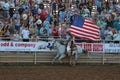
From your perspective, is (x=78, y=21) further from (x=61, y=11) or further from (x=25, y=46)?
(x=25, y=46)

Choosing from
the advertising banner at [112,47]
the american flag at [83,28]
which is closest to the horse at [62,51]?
the american flag at [83,28]

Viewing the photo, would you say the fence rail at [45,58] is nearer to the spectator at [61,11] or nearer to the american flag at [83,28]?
the american flag at [83,28]

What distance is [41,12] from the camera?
21.1m

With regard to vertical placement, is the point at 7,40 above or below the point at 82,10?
below

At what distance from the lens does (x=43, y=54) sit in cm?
1947

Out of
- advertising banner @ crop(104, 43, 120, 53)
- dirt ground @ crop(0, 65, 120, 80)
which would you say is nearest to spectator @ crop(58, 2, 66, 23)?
advertising banner @ crop(104, 43, 120, 53)

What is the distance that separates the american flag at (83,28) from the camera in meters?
18.7

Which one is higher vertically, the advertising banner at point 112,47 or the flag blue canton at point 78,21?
the flag blue canton at point 78,21

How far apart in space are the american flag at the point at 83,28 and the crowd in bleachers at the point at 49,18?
0.71 metres

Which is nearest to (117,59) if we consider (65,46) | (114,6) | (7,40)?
(65,46)

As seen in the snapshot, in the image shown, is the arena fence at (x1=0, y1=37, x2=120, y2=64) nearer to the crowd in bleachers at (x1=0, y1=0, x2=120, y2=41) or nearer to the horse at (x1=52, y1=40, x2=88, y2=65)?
the horse at (x1=52, y1=40, x2=88, y2=65)

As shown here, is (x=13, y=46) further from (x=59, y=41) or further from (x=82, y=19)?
(x=82, y=19)

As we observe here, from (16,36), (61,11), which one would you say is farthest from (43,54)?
(61,11)

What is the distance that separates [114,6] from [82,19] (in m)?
5.01
